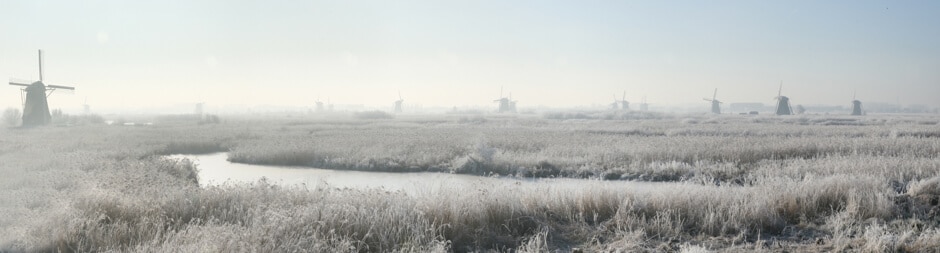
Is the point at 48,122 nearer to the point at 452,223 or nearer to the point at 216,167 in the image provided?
the point at 216,167

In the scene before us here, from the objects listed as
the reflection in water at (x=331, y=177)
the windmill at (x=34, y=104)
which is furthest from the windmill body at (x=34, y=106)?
the reflection in water at (x=331, y=177)

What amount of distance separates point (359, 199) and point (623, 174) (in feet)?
37.6

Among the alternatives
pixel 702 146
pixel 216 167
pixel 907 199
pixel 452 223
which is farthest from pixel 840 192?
pixel 216 167

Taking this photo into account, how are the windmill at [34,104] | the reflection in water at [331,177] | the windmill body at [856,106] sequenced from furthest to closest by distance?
the windmill body at [856,106] < the windmill at [34,104] < the reflection in water at [331,177]

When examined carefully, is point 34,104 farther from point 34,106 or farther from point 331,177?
point 331,177

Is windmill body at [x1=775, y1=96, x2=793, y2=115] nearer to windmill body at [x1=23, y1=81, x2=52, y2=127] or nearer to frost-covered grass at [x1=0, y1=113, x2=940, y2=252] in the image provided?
frost-covered grass at [x1=0, y1=113, x2=940, y2=252]

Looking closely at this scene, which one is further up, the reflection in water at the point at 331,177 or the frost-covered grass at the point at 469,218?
the frost-covered grass at the point at 469,218

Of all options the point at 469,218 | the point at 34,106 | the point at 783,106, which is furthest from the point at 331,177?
the point at 783,106

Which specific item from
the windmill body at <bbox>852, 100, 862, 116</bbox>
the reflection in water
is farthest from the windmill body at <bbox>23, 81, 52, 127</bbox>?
the windmill body at <bbox>852, 100, 862, 116</bbox>

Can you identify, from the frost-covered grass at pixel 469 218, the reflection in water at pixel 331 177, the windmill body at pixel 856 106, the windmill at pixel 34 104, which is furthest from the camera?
the windmill body at pixel 856 106

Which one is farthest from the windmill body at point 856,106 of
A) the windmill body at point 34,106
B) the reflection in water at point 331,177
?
the windmill body at point 34,106

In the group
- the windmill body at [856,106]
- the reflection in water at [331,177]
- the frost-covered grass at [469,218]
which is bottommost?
the reflection in water at [331,177]

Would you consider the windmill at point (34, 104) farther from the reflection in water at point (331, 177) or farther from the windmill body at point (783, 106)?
the windmill body at point (783, 106)

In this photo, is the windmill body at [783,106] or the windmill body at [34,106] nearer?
the windmill body at [34,106]
